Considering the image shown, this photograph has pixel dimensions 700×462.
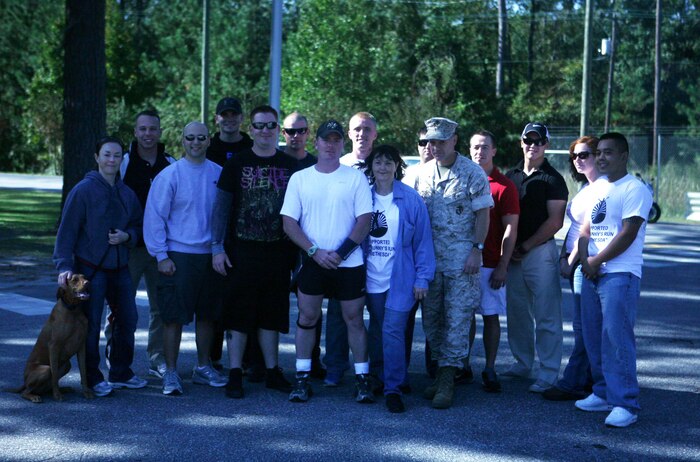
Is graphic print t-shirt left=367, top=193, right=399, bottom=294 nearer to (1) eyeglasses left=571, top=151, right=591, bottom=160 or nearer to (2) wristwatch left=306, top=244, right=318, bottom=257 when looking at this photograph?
(2) wristwatch left=306, top=244, right=318, bottom=257

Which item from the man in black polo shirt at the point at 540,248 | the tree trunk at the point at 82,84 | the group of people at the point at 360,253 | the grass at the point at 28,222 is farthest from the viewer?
the grass at the point at 28,222

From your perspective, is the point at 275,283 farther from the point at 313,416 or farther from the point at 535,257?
the point at 535,257

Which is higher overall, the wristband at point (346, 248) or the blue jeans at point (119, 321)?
the wristband at point (346, 248)

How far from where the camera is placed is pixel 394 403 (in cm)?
672

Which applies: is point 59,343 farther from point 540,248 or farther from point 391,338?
point 540,248

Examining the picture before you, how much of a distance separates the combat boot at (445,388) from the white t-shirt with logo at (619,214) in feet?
4.34

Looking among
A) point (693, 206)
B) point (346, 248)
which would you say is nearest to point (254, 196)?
point (346, 248)

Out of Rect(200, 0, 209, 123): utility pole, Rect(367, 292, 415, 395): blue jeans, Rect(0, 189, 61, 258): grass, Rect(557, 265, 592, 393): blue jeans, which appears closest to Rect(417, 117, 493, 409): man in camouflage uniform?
Rect(367, 292, 415, 395): blue jeans

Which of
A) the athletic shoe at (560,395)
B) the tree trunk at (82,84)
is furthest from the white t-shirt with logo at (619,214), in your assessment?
the tree trunk at (82,84)

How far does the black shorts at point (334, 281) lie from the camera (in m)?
6.94

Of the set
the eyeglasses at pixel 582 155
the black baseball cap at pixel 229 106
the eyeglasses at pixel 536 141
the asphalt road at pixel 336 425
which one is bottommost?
the asphalt road at pixel 336 425

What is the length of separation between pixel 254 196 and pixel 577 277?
242 cm

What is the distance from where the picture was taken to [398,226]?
274 inches

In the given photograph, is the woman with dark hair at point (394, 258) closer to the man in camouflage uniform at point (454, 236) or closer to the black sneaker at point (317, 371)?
the man in camouflage uniform at point (454, 236)
